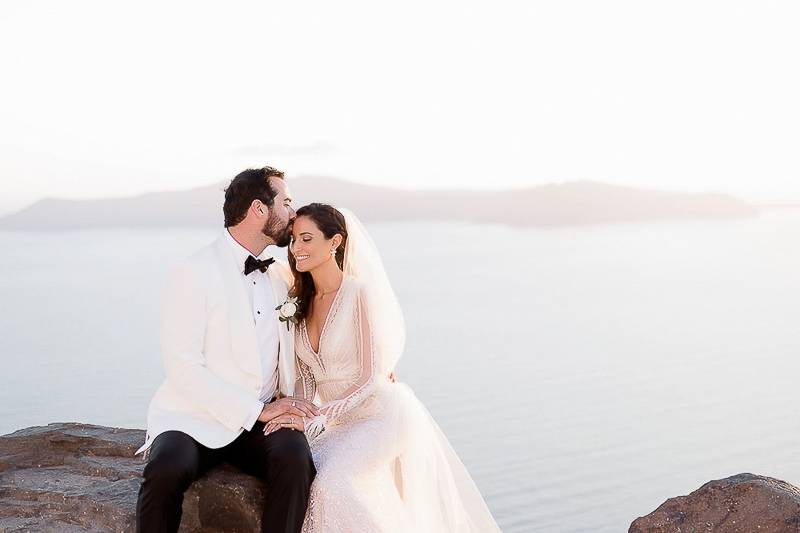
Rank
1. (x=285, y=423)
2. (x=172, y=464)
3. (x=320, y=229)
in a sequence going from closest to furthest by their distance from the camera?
(x=172, y=464)
(x=285, y=423)
(x=320, y=229)

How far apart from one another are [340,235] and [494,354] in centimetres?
1515

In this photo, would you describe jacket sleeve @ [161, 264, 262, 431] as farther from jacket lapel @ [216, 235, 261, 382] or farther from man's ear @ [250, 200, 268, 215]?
man's ear @ [250, 200, 268, 215]

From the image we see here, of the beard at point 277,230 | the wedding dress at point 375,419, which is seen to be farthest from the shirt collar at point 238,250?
the wedding dress at point 375,419

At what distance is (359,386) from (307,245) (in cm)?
65

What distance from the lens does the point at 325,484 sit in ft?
12.0

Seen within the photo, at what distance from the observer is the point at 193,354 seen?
3857 mm

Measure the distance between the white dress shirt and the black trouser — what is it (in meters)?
0.34

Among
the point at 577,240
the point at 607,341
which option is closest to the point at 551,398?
the point at 607,341

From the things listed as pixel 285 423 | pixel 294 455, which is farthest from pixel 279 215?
pixel 294 455

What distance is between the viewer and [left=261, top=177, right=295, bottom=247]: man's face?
13.4 feet

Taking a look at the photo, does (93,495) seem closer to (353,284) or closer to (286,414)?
(286,414)

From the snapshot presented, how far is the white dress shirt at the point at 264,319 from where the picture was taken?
404cm

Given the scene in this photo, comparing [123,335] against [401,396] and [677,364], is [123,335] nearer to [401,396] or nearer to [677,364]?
[677,364]

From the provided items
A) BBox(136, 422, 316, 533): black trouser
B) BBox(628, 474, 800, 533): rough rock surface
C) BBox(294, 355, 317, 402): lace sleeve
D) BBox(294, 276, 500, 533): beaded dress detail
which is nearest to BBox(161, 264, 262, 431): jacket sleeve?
BBox(136, 422, 316, 533): black trouser
